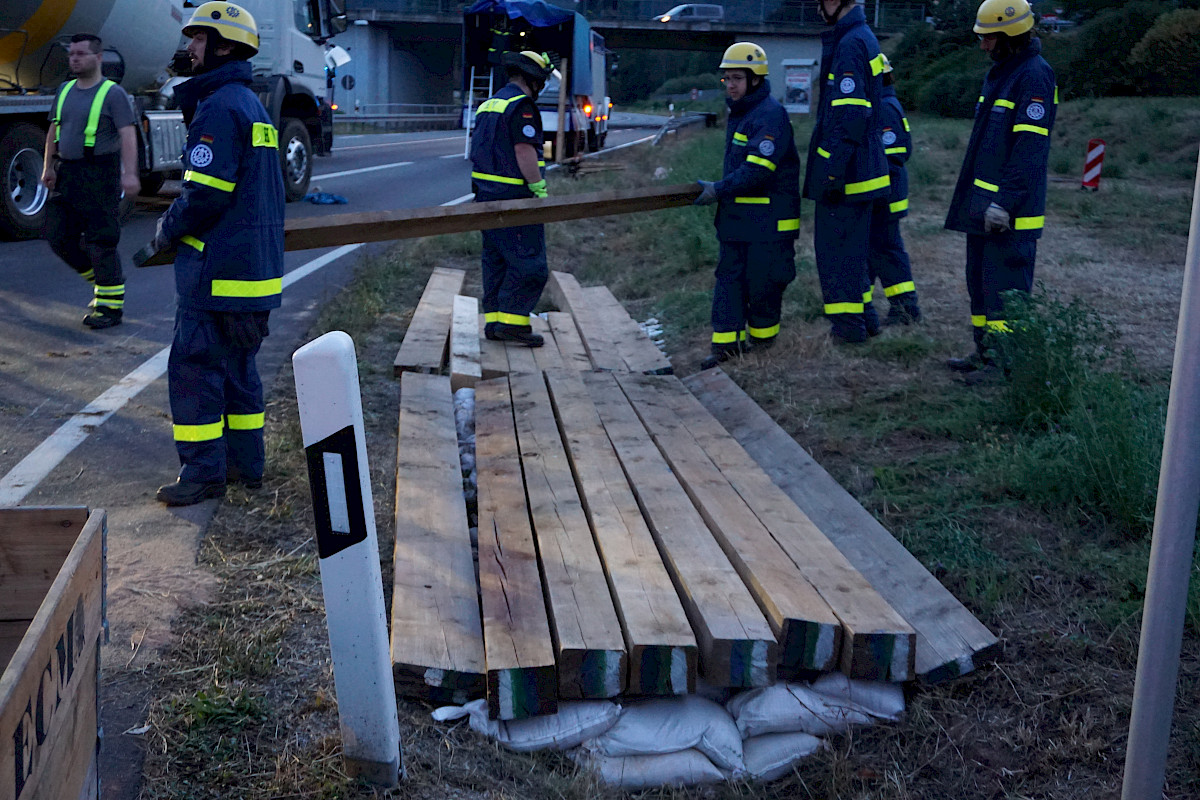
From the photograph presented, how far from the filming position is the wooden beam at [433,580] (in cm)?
302

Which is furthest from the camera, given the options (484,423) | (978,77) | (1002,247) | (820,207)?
(978,77)

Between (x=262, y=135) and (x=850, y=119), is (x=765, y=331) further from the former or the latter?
(x=262, y=135)

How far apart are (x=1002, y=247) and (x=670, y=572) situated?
3.41 meters

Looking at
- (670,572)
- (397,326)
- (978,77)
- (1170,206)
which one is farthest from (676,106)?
(670,572)

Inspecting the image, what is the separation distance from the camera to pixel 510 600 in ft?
10.9

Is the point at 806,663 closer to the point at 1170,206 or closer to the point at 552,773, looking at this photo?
the point at 552,773

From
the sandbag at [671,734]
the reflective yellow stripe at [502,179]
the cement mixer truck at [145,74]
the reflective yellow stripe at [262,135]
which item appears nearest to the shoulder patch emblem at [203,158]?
the reflective yellow stripe at [262,135]

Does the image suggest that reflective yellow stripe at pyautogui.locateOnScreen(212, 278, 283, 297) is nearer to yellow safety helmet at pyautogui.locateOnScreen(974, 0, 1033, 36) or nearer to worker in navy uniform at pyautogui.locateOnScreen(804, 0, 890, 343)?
worker in navy uniform at pyautogui.locateOnScreen(804, 0, 890, 343)

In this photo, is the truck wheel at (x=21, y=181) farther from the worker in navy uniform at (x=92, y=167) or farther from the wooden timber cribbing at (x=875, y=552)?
the wooden timber cribbing at (x=875, y=552)

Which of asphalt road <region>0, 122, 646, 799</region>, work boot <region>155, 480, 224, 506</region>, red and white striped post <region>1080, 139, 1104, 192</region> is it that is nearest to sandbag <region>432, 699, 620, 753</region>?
asphalt road <region>0, 122, 646, 799</region>

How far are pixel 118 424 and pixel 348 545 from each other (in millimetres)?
3370

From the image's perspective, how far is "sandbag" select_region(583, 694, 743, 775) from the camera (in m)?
3.09

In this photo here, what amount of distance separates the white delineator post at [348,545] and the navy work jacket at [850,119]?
4.63 meters

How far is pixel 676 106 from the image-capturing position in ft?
226
